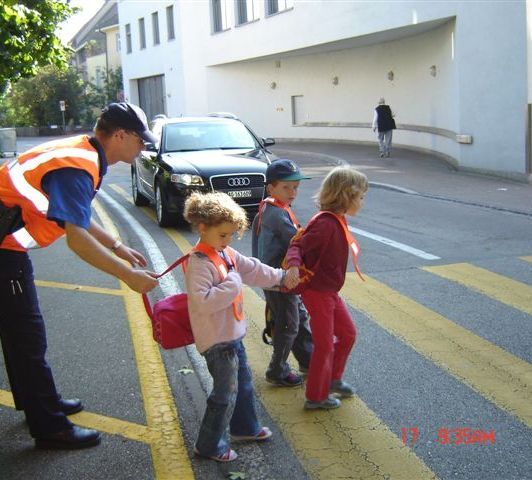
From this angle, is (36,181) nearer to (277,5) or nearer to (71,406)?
(71,406)

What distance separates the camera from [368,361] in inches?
199

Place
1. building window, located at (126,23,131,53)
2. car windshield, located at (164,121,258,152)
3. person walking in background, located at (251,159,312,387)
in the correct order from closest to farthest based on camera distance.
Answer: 1. person walking in background, located at (251,159,312,387)
2. car windshield, located at (164,121,258,152)
3. building window, located at (126,23,131,53)

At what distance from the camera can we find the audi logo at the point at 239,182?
11.0m

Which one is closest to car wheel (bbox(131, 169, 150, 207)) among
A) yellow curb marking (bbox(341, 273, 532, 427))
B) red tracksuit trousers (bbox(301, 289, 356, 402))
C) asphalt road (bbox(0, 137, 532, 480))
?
→ asphalt road (bbox(0, 137, 532, 480))

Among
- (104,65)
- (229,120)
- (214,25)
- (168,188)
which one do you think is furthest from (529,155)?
(104,65)

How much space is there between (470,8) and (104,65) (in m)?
54.4

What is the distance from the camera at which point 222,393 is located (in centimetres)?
355

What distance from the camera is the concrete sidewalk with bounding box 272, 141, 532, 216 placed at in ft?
43.7

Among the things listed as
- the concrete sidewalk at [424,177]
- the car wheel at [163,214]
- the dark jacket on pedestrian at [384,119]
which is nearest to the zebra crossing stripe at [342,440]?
the car wheel at [163,214]

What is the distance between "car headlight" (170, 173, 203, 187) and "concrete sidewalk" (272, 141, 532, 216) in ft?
16.4

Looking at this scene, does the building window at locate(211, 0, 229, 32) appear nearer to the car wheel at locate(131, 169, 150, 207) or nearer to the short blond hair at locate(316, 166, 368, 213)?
the car wheel at locate(131, 169, 150, 207)

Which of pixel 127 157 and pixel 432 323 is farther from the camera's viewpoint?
pixel 432 323

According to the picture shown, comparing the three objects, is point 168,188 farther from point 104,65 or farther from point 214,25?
point 104,65

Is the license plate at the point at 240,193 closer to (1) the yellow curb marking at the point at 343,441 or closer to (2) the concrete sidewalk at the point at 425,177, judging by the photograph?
(2) the concrete sidewalk at the point at 425,177
